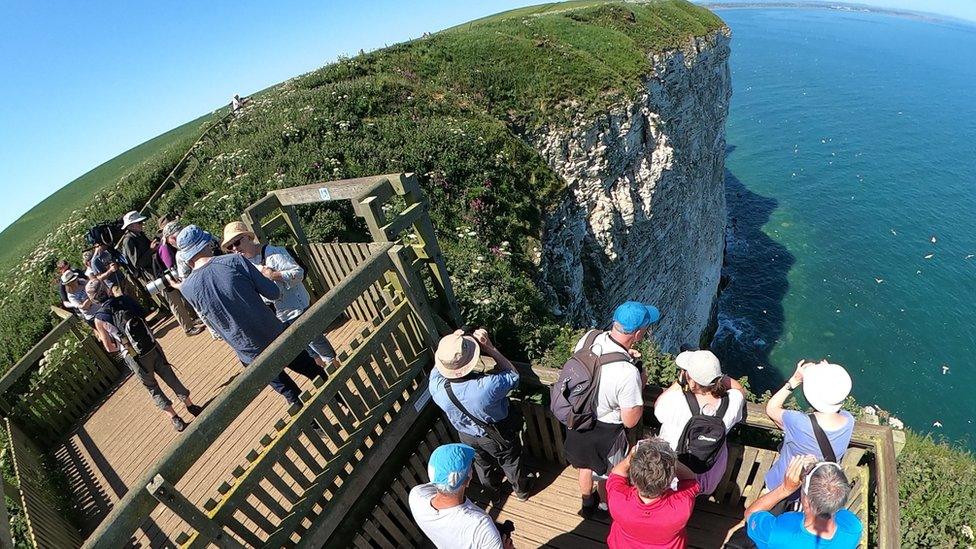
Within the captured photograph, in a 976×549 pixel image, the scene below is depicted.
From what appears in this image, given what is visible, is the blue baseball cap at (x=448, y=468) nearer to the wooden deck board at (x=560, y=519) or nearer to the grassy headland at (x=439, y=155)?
the wooden deck board at (x=560, y=519)

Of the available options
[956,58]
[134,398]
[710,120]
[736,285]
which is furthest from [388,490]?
[956,58]

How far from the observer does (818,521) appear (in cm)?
321

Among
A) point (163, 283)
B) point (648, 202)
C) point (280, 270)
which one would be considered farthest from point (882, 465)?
point (648, 202)

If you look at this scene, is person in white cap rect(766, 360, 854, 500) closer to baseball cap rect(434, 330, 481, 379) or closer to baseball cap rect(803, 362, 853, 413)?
baseball cap rect(803, 362, 853, 413)

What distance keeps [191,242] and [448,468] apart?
4.00 m

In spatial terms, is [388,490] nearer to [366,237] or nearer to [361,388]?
[361,388]

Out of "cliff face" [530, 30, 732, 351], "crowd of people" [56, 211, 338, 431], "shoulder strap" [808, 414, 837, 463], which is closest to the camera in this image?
"shoulder strap" [808, 414, 837, 463]

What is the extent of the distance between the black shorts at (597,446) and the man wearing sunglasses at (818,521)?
123 centimetres

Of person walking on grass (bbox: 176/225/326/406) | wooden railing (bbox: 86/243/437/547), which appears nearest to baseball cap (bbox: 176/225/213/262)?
person walking on grass (bbox: 176/225/326/406)

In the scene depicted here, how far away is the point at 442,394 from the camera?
15.2 ft

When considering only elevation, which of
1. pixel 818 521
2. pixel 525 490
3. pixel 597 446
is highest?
pixel 818 521

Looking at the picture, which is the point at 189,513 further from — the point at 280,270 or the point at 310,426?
the point at 280,270

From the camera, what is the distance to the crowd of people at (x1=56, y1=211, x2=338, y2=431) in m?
5.16

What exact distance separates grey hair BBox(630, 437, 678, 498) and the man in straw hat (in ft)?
12.6
